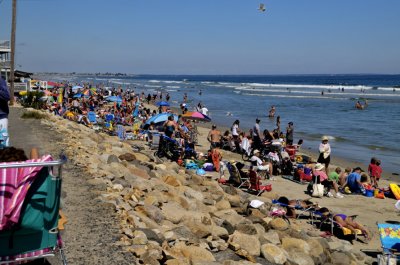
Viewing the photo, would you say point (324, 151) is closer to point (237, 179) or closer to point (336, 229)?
point (237, 179)

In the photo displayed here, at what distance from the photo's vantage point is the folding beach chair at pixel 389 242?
21.4 feet

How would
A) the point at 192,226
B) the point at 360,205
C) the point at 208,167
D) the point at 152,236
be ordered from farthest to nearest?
the point at 208,167
the point at 360,205
the point at 192,226
the point at 152,236

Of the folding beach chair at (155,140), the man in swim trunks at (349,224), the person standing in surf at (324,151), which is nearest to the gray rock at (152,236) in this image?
the man in swim trunks at (349,224)

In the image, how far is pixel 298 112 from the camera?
35844 mm

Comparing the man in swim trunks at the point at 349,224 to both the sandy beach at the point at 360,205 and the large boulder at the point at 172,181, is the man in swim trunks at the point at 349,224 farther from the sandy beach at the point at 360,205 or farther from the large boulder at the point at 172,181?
the large boulder at the point at 172,181

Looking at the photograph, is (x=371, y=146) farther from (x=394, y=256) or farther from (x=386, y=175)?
(x=394, y=256)

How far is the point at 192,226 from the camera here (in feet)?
20.8

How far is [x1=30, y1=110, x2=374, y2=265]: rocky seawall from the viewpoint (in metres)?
5.04

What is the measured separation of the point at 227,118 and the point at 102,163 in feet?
74.7

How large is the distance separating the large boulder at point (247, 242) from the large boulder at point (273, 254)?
0.31 feet

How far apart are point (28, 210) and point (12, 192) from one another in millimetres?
183

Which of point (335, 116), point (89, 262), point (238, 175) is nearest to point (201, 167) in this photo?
point (238, 175)

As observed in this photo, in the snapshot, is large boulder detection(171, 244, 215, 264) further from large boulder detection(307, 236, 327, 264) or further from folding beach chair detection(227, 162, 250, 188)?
folding beach chair detection(227, 162, 250, 188)

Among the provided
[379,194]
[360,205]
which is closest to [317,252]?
[360,205]
